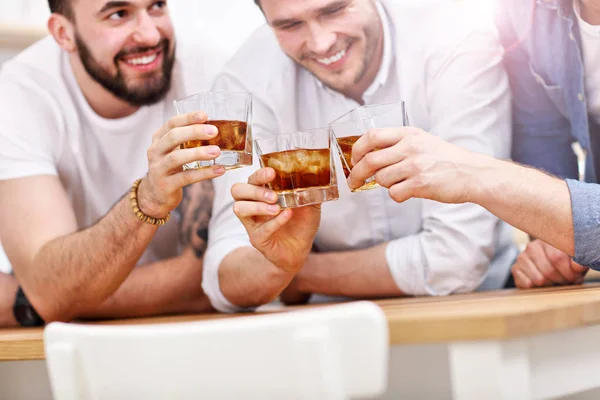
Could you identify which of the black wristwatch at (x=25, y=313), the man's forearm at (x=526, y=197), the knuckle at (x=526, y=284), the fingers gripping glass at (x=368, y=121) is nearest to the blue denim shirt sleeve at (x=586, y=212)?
the man's forearm at (x=526, y=197)

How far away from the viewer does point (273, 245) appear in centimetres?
161

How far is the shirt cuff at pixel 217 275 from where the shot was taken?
6.56ft

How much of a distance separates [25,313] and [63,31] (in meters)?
0.96

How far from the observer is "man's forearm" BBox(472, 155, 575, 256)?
133 cm

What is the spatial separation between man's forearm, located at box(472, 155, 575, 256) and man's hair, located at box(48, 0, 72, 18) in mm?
1622

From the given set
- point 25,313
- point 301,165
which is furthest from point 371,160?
point 25,313

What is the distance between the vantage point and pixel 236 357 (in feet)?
2.80

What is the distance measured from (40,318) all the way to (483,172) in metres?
1.54

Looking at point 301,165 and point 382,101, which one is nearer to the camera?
point 301,165

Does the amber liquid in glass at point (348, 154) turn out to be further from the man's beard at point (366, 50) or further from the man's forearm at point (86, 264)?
the man's beard at point (366, 50)

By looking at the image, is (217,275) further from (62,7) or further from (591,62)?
(591,62)

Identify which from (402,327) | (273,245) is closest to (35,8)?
(273,245)

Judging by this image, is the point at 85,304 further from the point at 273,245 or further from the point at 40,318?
the point at 273,245

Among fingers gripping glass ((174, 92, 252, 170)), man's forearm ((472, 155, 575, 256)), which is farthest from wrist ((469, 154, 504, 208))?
fingers gripping glass ((174, 92, 252, 170))
